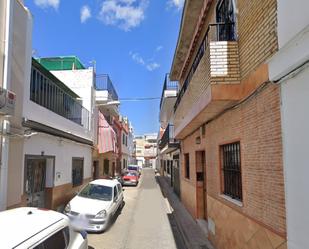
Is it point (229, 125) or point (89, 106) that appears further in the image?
point (89, 106)

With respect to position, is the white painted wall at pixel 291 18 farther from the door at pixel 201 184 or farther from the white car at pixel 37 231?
the door at pixel 201 184

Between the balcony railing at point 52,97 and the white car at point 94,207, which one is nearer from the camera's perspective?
the white car at point 94,207

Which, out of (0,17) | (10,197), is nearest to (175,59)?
(0,17)

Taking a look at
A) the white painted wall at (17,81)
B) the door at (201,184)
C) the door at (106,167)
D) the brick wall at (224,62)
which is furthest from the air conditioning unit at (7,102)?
the door at (106,167)

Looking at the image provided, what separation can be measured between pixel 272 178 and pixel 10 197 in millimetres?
6780

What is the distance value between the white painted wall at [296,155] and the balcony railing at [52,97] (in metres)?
8.99

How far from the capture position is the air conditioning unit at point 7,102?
7.61m

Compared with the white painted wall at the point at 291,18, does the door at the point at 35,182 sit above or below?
below

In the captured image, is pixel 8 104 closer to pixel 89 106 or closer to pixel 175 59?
pixel 175 59

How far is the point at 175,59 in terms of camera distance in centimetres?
1524

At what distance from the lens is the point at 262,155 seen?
16.8 feet

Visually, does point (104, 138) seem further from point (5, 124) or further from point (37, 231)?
point (37, 231)

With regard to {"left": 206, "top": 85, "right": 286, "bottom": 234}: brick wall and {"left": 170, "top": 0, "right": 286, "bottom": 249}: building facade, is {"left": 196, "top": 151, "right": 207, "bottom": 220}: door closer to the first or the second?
{"left": 170, "top": 0, "right": 286, "bottom": 249}: building facade

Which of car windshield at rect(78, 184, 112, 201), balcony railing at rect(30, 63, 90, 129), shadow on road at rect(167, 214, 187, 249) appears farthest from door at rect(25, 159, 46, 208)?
shadow on road at rect(167, 214, 187, 249)
